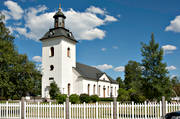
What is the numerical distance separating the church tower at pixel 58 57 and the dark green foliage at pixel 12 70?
16422 mm

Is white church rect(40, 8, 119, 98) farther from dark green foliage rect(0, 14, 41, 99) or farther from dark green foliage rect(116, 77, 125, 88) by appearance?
dark green foliage rect(116, 77, 125, 88)

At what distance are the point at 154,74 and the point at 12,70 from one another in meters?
13.1

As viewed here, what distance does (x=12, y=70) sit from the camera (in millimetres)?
17406

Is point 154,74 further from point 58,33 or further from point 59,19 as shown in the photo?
point 59,19

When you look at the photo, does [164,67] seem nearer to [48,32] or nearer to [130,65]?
[48,32]

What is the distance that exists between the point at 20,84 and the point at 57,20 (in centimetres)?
2236

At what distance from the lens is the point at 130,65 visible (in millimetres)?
74438

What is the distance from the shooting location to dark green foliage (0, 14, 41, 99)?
16734 mm

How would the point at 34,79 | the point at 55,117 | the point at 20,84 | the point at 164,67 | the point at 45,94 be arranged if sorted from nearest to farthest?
the point at 55,117 < the point at 164,67 < the point at 20,84 < the point at 34,79 < the point at 45,94

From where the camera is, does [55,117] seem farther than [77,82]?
No

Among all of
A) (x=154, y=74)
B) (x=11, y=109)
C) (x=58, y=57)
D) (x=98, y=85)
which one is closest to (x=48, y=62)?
(x=58, y=57)

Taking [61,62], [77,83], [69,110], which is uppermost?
[61,62]

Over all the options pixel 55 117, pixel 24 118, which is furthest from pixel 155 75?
pixel 24 118

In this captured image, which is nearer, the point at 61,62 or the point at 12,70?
the point at 12,70
